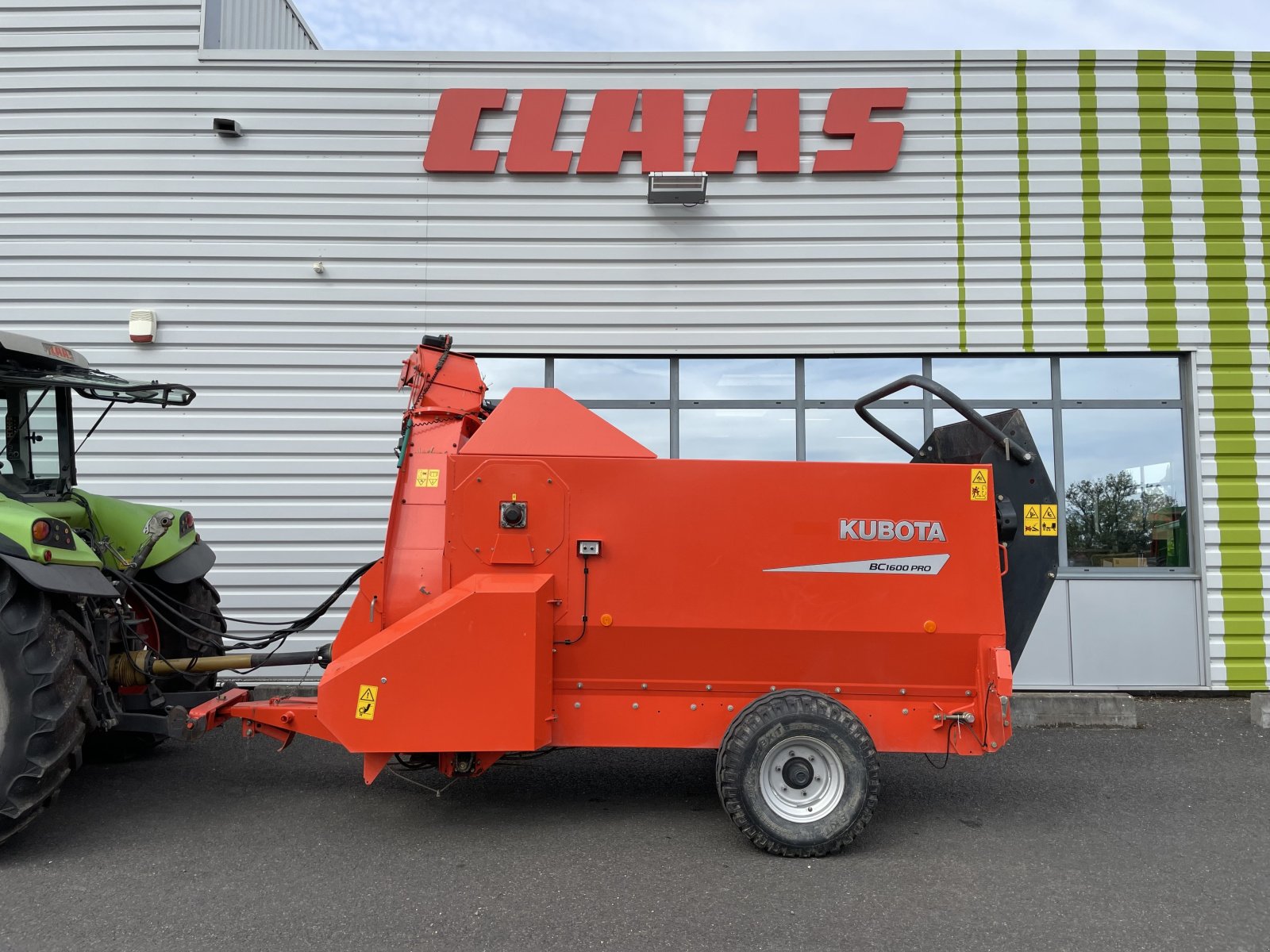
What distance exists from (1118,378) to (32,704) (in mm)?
8273

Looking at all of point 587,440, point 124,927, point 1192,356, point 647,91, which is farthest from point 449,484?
point 1192,356

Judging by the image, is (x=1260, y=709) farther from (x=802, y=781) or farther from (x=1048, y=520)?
(x=802, y=781)

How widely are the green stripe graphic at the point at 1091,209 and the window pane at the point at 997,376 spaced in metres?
0.50

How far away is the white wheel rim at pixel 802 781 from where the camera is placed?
13.5 feet

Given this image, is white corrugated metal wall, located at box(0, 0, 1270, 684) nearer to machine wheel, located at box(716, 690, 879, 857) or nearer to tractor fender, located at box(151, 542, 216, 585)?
tractor fender, located at box(151, 542, 216, 585)

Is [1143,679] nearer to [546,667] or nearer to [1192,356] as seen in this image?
[1192,356]

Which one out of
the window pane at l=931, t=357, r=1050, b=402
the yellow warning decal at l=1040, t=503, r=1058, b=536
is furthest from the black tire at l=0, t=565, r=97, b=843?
the window pane at l=931, t=357, r=1050, b=402

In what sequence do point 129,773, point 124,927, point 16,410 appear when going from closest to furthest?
point 124,927
point 16,410
point 129,773

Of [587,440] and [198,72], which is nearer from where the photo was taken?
[587,440]

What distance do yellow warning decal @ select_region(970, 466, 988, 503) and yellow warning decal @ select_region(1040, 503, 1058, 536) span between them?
377 mm

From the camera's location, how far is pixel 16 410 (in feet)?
16.4

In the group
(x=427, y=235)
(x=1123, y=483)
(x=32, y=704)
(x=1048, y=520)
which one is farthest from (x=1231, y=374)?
(x=32, y=704)

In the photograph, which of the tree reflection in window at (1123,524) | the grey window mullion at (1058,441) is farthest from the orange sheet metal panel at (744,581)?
the tree reflection in window at (1123,524)

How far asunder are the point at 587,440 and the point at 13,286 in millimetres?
6454
